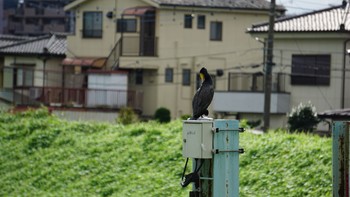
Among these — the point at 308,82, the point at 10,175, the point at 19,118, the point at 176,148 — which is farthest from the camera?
the point at 308,82

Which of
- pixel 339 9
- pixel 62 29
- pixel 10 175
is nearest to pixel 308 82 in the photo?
pixel 339 9

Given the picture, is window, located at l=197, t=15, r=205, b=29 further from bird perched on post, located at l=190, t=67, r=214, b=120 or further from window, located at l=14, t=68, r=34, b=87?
bird perched on post, located at l=190, t=67, r=214, b=120

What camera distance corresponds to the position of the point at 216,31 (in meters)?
39.8

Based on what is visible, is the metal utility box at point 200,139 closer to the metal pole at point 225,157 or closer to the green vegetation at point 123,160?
the metal pole at point 225,157

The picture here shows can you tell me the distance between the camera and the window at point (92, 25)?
135 ft

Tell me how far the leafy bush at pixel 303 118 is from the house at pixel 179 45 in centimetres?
996

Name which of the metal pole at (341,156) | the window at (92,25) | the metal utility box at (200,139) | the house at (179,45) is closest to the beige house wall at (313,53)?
the house at (179,45)

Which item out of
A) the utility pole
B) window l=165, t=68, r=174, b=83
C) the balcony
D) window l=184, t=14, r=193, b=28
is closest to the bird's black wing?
the utility pole

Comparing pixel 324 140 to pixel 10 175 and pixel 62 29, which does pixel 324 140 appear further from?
pixel 62 29

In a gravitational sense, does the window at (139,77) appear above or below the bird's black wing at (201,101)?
above

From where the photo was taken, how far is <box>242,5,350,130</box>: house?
30234mm

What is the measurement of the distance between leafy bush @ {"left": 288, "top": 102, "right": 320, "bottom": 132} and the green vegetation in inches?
346

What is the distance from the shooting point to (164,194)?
14281 millimetres

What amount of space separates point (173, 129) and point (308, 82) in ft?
45.3
